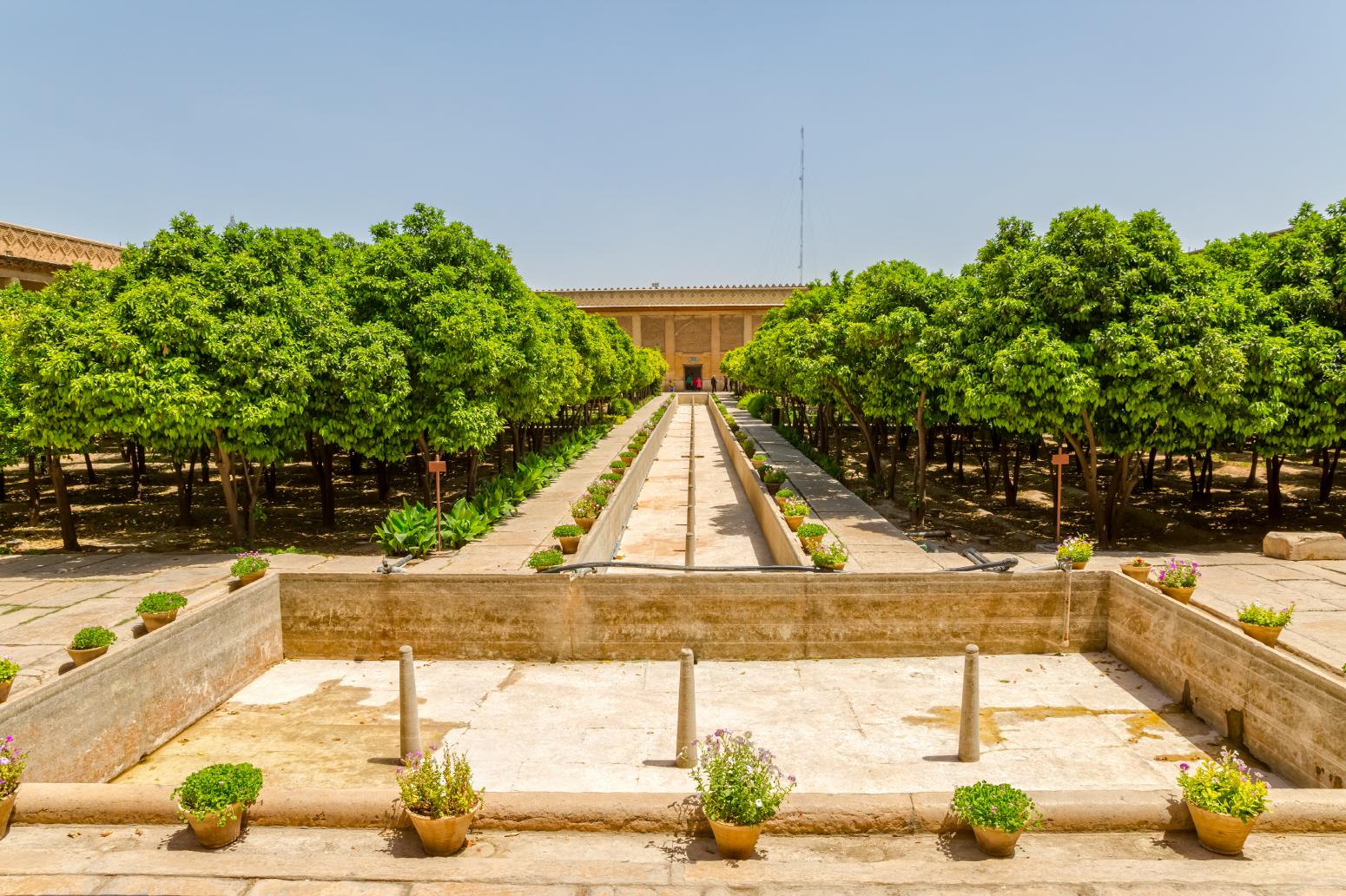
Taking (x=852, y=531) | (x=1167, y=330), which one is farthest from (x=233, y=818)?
(x=1167, y=330)

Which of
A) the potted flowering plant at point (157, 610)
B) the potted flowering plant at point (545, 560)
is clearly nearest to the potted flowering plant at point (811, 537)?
the potted flowering plant at point (545, 560)

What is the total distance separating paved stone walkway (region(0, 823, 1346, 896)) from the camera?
15.1 ft

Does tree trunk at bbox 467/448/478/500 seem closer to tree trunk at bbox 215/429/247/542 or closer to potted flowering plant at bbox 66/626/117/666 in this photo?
tree trunk at bbox 215/429/247/542

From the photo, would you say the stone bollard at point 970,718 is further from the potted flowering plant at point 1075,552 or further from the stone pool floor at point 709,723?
the potted flowering plant at point 1075,552

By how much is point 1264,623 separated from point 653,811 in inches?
246

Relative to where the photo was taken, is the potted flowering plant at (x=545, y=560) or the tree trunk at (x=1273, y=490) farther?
the tree trunk at (x=1273, y=490)

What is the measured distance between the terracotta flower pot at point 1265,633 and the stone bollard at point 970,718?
3007 millimetres

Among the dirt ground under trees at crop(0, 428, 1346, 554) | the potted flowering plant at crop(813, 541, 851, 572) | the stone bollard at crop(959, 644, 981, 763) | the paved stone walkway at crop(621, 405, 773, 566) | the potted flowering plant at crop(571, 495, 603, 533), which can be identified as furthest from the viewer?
the paved stone walkway at crop(621, 405, 773, 566)

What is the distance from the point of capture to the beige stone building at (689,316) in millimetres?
79938

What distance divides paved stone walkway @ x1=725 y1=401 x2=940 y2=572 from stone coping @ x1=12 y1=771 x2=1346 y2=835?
525 centimetres

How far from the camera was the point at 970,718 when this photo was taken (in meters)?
6.94

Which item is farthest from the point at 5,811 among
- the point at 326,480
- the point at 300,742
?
the point at 326,480

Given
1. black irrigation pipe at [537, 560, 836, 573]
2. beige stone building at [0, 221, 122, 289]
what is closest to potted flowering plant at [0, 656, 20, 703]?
black irrigation pipe at [537, 560, 836, 573]

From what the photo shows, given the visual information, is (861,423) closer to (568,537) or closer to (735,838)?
Result: (568,537)
